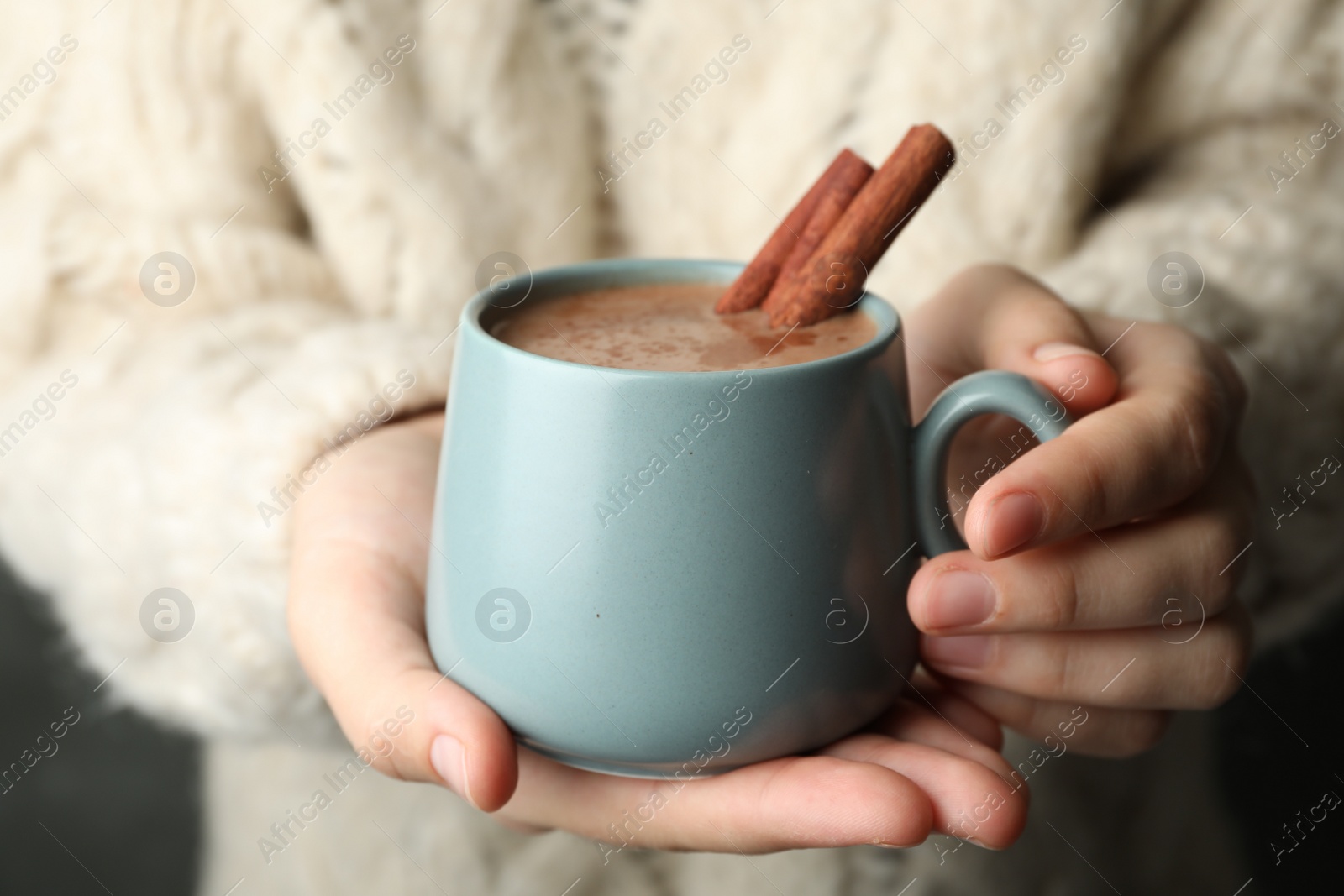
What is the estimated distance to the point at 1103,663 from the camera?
24.2 inches

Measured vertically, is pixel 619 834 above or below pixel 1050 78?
below

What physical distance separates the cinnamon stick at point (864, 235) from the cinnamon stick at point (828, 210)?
0.01 meters

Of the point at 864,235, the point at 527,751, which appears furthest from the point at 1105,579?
the point at 527,751

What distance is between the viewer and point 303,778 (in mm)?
894

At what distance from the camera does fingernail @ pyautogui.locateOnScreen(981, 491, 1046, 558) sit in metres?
0.51

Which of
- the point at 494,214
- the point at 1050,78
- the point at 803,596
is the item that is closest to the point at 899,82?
the point at 1050,78

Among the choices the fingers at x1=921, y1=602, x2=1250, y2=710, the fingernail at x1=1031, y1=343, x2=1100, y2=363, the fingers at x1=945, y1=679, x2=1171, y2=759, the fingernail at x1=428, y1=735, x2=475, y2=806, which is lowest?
the fingernail at x1=428, y1=735, x2=475, y2=806

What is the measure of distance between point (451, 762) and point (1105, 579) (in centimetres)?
37

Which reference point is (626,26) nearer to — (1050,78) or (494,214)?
(494,214)

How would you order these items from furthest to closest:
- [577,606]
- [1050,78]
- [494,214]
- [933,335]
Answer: [494,214]
[1050,78]
[933,335]
[577,606]

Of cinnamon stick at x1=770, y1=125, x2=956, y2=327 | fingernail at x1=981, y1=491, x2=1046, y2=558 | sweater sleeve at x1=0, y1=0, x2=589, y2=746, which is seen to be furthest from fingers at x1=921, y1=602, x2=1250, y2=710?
sweater sleeve at x1=0, y1=0, x2=589, y2=746

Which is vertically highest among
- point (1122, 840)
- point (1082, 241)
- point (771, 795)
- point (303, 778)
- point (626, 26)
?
point (1082, 241)

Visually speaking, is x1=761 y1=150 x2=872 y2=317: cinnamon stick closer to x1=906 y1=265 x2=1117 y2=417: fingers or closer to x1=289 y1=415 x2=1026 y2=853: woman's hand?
x1=906 y1=265 x2=1117 y2=417: fingers

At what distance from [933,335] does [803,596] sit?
326 mm
